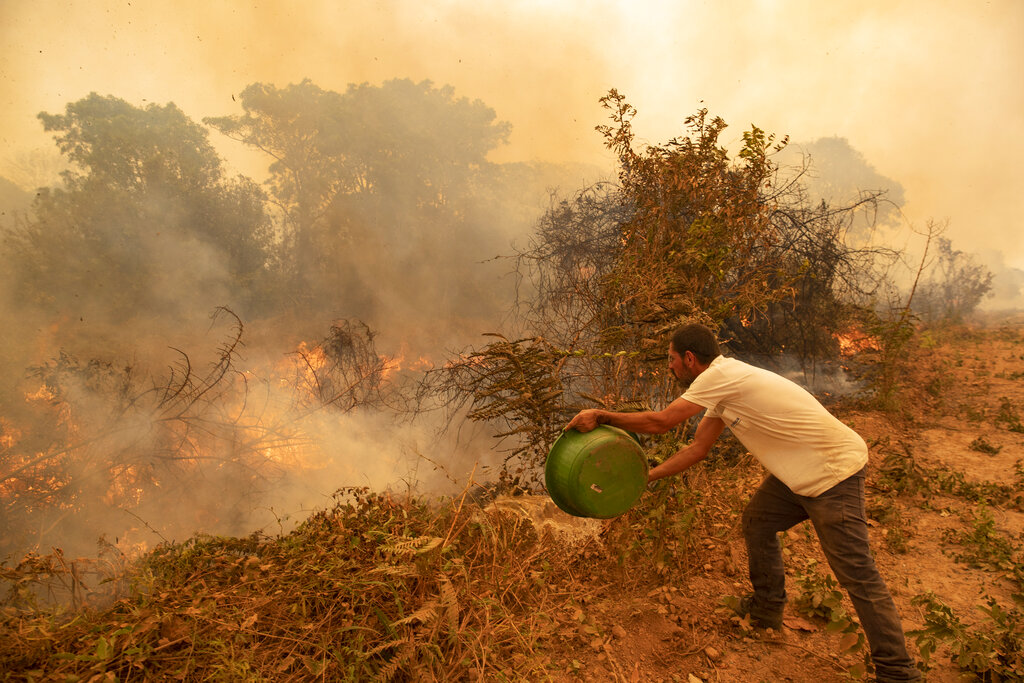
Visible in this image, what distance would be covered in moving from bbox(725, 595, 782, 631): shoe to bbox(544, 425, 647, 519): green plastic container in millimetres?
1169

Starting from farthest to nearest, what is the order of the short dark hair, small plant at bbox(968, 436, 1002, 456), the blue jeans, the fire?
the fire → small plant at bbox(968, 436, 1002, 456) → the short dark hair → the blue jeans

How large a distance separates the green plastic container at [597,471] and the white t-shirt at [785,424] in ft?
1.57

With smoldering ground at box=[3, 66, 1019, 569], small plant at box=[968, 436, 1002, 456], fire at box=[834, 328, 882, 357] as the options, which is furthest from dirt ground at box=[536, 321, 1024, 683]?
fire at box=[834, 328, 882, 357]

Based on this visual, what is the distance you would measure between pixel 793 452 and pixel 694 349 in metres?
0.74

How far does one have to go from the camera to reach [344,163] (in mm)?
11359

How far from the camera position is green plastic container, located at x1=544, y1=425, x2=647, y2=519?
2.70 metres

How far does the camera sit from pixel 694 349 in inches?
110

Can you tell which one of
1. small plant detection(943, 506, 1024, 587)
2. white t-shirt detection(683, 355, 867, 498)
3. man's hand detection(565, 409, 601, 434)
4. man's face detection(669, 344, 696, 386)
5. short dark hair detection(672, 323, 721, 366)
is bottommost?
small plant detection(943, 506, 1024, 587)

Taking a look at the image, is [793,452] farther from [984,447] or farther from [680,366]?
[984,447]

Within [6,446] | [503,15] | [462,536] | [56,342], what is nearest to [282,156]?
[56,342]

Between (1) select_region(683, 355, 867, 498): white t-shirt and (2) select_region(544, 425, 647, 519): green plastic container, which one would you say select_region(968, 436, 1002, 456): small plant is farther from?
(2) select_region(544, 425, 647, 519): green plastic container

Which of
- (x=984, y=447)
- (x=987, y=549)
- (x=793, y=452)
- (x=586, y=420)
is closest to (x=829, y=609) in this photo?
(x=793, y=452)

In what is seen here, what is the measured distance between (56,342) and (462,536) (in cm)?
779

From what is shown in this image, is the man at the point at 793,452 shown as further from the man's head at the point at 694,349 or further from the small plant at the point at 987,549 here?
the small plant at the point at 987,549
